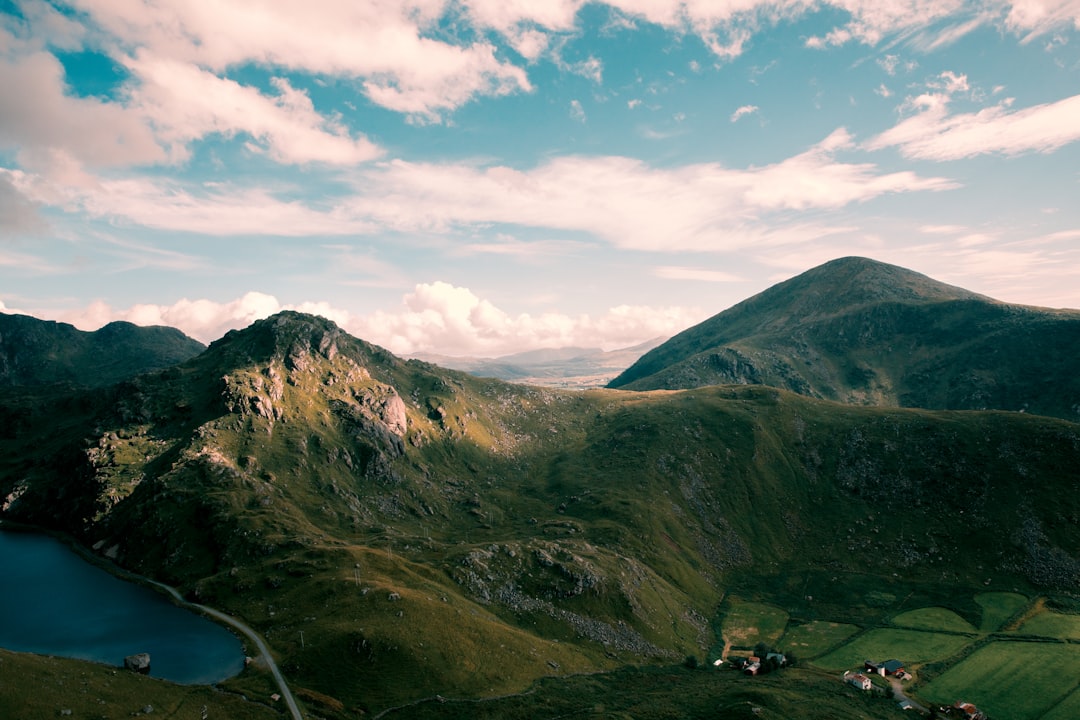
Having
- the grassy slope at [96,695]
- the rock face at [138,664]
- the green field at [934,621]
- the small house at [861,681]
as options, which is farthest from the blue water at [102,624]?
the green field at [934,621]

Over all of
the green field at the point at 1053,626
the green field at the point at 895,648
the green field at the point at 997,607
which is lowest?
the green field at the point at 895,648

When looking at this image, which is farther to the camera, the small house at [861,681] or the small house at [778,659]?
the small house at [778,659]

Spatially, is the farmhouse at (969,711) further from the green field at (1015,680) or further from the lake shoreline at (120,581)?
the lake shoreline at (120,581)

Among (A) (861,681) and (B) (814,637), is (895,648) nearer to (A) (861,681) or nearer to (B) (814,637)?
(B) (814,637)

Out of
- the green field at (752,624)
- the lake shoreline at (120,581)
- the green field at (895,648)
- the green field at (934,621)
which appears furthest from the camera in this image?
the green field at (934,621)

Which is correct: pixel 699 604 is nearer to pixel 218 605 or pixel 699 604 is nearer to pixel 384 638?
pixel 384 638

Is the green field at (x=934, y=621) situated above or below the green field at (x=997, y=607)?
below

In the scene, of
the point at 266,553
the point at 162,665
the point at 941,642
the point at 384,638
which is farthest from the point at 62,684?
the point at 941,642
